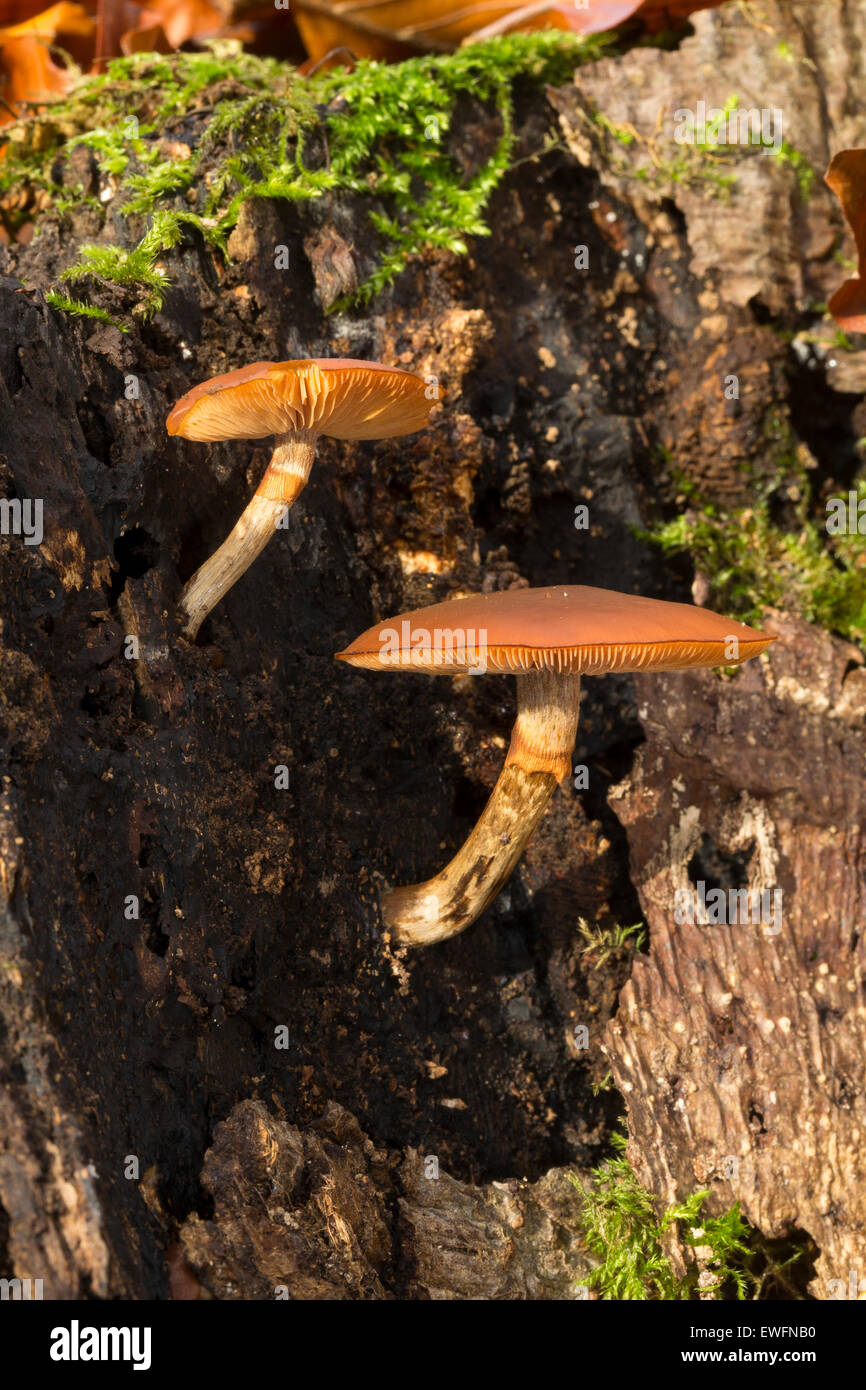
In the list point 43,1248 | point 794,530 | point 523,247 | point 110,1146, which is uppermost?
point 523,247

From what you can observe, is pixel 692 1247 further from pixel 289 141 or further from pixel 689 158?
pixel 689 158

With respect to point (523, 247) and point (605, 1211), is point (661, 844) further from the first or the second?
point (523, 247)

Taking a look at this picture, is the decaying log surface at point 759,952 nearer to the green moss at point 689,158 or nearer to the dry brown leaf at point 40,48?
the green moss at point 689,158

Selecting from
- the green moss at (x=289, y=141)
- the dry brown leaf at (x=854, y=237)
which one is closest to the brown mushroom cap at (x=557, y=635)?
the green moss at (x=289, y=141)

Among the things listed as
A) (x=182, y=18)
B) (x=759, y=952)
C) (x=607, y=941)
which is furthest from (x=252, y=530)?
(x=182, y=18)

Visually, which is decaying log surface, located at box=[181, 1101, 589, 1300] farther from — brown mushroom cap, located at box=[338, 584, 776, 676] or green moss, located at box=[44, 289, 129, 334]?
green moss, located at box=[44, 289, 129, 334]

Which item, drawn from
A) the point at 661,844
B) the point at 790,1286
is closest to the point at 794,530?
the point at 661,844
